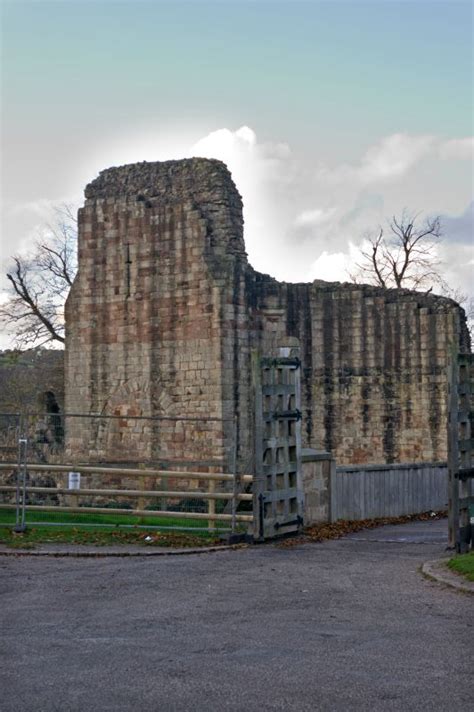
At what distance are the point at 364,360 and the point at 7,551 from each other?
42.5ft

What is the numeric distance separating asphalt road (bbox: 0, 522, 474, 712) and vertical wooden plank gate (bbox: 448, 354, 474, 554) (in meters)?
0.79

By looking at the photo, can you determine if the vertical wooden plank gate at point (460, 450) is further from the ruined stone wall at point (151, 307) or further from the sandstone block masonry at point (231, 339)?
the ruined stone wall at point (151, 307)

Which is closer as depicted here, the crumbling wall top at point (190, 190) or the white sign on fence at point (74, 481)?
the white sign on fence at point (74, 481)

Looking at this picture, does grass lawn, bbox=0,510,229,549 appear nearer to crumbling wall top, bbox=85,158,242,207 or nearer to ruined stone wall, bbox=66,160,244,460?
ruined stone wall, bbox=66,160,244,460

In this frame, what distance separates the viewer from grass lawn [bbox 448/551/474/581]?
11363 mm

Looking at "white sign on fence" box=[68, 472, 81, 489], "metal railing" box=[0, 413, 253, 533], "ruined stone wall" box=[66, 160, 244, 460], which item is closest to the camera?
"white sign on fence" box=[68, 472, 81, 489]

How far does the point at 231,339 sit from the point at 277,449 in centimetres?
972

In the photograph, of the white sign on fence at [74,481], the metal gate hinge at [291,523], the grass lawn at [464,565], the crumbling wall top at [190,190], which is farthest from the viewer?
the crumbling wall top at [190,190]

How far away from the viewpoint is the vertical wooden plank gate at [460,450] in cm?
1373

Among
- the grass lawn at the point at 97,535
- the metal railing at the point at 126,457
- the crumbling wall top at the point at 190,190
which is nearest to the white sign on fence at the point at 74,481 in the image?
the grass lawn at the point at 97,535

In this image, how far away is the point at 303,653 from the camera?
793cm

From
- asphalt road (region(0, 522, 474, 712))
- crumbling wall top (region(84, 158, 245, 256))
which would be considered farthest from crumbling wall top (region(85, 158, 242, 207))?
asphalt road (region(0, 522, 474, 712))

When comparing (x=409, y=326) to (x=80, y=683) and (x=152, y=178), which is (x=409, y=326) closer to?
(x=152, y=178)

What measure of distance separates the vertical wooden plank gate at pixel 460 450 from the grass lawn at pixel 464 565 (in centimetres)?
98
